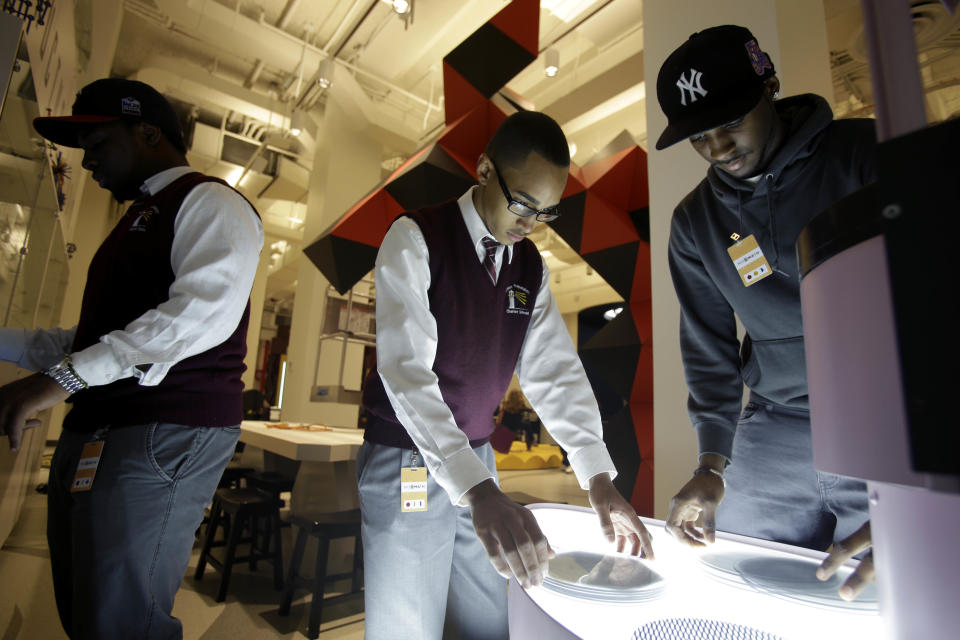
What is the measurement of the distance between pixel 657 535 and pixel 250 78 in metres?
7.22

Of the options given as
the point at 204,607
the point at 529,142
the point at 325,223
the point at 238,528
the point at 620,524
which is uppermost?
the point at 325,223

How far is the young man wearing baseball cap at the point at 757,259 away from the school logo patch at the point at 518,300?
1.20 feet

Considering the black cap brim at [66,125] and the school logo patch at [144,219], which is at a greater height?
the black cap brim at [66,125]

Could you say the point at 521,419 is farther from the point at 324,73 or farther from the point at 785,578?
the point at 785,578

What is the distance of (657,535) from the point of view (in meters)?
0.74

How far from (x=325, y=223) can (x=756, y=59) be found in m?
5.59

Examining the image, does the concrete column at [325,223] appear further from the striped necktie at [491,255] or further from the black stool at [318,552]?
the striped necktie at [491,255]

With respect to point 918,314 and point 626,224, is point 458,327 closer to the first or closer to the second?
point 918,314

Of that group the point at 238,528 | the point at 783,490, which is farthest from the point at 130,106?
the point at 238,528

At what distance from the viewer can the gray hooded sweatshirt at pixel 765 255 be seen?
85 centimetres

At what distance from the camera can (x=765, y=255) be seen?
896 millimetres

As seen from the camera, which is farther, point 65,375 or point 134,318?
point 134,318

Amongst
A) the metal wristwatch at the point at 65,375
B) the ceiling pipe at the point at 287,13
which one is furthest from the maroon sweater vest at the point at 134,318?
the ceiling pipe at the point at 287,13

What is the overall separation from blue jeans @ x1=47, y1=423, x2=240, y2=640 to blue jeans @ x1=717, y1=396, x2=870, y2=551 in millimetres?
1092
